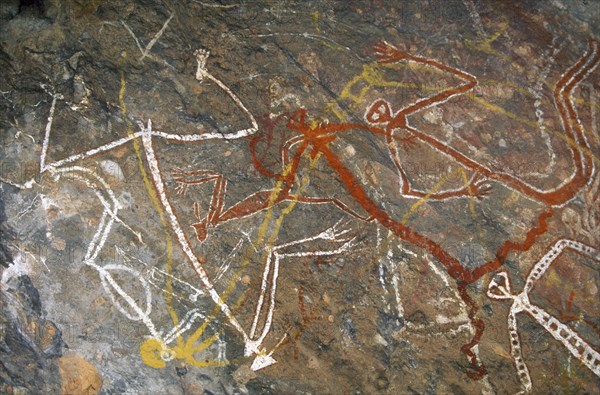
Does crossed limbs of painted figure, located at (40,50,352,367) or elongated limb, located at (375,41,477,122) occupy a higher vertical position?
elongated limb, located at (375,41,477,122)

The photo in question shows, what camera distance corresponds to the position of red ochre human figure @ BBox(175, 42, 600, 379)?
115 inches

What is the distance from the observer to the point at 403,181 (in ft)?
9.85

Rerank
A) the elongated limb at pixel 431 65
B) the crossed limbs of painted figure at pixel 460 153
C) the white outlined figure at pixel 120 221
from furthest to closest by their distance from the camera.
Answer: the elongated limb at pixel 431 65 → the crossed limbs of painted figure at pixel 460 153 → the white outlined figure at pixel 120 221

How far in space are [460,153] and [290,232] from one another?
0.91m

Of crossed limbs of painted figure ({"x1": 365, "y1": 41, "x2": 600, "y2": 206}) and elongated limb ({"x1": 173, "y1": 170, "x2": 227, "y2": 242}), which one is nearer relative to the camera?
elongated limb ({"x1": 173, "y1": 170, "x2": 227, "y2": 242})

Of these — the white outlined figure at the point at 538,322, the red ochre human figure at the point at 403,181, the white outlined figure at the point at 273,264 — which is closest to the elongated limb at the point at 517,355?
the white outlined figure at the point at 538,322

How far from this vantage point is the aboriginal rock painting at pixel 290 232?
9.41 ft

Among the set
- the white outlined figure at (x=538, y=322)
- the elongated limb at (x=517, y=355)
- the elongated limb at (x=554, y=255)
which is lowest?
the elongated limb at (x=517, y=355)

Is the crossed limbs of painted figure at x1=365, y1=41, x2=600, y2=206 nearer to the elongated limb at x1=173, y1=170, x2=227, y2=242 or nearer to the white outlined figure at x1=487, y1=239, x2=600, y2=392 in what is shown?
the white outlined figure at x1=487, y1=239, x2=600, y2=392

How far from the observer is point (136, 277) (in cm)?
287

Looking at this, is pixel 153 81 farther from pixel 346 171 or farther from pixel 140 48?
pixel 346 171

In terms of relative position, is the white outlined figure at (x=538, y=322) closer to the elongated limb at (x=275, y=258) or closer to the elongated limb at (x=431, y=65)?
the elongated limb at (x=275, y=258)

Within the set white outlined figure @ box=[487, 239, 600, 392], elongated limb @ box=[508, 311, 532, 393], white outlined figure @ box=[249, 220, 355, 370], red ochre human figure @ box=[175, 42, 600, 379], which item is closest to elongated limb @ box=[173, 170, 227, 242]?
red ochre human figure @ box=[175, 42, 600, 379]

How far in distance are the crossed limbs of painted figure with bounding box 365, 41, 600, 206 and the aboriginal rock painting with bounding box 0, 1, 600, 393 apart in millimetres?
11
